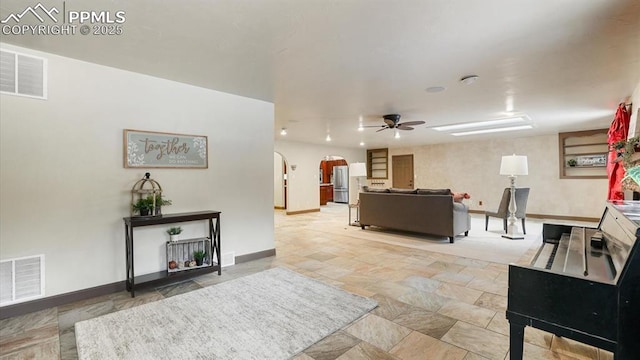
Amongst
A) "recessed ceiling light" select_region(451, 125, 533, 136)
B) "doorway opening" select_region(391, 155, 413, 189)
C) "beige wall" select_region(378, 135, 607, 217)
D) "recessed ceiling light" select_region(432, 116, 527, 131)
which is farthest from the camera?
"doorway opening" select_region(391, 155, 413, 189)

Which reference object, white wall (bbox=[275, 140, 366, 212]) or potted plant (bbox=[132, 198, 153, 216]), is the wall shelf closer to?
white wall (bbox=[275, 140, 366, 212])

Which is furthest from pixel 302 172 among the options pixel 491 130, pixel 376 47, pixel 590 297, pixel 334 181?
pixel 590 297

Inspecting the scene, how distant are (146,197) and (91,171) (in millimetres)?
557

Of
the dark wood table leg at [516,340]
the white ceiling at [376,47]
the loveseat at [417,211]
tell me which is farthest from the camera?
the loveseat at [417,211]

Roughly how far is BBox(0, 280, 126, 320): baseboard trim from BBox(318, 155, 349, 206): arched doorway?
344 inches

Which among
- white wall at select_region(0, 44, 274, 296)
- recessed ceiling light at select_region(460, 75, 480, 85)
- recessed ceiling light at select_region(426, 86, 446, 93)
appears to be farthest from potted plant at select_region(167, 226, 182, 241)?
recessed ceiling light at select_region(460, 75, 480, 85)

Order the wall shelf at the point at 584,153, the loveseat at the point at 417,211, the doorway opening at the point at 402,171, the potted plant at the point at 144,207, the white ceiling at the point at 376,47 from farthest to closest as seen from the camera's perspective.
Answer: the doorway opening at the point at 402,171
the wall shelf at the point at 584,153
the loveseat at the point at 417,211
the potted plant at the point at 144,207
the white ceiling at the point at 376,47

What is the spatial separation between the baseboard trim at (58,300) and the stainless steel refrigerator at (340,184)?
948cm

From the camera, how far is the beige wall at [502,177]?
279 inches

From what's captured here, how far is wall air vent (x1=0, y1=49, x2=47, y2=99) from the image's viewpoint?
2.38 metres

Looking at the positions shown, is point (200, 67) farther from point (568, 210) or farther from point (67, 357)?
point (568, 210)

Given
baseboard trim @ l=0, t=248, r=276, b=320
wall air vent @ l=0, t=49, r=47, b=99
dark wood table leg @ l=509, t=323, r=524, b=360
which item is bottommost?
baseboard trim @ l=0, t=248, r=276, b=320

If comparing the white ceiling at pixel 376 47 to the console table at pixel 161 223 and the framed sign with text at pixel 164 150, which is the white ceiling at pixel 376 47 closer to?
the framed sign with text at pixel 164 150

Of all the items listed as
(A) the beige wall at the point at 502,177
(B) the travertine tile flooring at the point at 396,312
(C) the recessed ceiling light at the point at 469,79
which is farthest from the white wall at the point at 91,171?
(A) the beige wall at the point at 502,177
